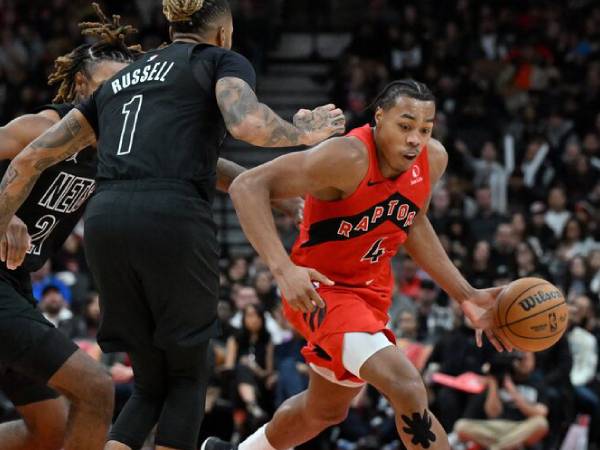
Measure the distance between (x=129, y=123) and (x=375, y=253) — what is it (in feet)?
5.35

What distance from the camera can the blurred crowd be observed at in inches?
454

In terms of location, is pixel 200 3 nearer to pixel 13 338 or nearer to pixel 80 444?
pixel 13 338

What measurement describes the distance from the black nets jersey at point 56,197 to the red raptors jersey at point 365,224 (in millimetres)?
1169

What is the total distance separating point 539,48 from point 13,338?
1554cm

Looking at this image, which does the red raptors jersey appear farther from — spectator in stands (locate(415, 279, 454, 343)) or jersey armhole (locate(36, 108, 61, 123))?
spectator in stands (locate(415, 279, 454, 343))

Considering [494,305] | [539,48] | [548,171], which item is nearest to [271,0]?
[539,48]

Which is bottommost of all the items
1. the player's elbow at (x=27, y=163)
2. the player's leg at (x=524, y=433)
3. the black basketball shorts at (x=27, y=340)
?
the player's leg at (x=524, y=433)

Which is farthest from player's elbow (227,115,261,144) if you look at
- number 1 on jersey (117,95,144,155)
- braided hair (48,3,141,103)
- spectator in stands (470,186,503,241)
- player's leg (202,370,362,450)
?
spectator in stands (470,186,503,241)

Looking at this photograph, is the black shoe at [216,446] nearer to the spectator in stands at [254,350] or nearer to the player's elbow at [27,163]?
the player's elbow at [27,163]

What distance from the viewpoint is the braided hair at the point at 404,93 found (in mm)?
5652

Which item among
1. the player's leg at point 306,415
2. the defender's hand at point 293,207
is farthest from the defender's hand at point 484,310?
the defender's hand at point 293,207

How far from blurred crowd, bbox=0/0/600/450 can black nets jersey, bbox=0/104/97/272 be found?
2722 mm

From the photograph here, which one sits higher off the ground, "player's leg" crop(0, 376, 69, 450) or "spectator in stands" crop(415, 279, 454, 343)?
"player's leg" crop(0, 376, 69, 450)

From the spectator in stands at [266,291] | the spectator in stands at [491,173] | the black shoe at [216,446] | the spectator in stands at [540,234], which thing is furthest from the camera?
the spectator in stands at [491,173]
